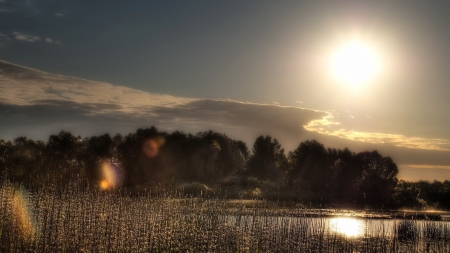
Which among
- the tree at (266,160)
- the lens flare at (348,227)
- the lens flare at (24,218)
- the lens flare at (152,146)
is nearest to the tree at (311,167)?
the tree at (266,160)

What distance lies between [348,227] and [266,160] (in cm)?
5169

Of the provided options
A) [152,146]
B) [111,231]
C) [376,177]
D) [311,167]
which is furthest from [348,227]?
[152,146]

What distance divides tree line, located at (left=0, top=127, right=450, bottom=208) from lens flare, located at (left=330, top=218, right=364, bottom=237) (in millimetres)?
19167

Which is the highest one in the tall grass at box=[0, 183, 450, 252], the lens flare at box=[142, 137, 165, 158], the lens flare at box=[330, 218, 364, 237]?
the lens flare at box=[142, 137, 165, 158]

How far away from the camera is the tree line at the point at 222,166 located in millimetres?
64875

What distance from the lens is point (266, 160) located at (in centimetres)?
8562

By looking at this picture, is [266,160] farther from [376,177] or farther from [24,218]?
[24,218]

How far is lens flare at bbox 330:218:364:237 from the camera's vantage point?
99.0 ft

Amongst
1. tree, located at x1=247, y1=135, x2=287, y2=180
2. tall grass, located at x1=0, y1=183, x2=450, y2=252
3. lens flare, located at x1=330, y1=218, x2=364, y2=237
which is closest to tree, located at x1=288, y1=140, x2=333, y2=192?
tree, located at x1=247, y1=135, x2=287, y2=180

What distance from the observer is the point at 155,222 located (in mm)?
19234

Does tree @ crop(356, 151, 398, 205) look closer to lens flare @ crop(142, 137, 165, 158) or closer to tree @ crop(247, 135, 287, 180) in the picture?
tree @ crop(247, 135, 287, 180)

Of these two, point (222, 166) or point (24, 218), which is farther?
point (222, 166)

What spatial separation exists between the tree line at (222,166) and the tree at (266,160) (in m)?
0.20

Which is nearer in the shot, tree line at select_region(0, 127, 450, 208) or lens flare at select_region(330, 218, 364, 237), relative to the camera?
lens flare at select_region(330, 218, 364, 237)
